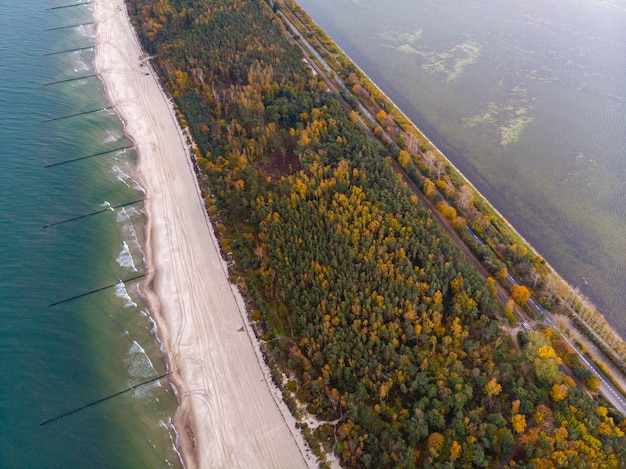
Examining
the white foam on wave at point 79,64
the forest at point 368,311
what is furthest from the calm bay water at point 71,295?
the forest at point 368,311

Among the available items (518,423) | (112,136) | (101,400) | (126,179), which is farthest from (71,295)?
(518,423)

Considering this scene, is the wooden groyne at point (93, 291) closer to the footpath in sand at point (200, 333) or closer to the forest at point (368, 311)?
the footpath in sand at point (200, 333)

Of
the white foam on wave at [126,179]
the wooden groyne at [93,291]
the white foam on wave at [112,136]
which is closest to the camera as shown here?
the wooden groyne at [93,291]

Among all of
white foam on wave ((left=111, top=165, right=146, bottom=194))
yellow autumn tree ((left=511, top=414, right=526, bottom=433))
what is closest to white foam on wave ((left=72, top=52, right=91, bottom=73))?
white foam on wave ((left=111, top=165, right=146, bottom=194))

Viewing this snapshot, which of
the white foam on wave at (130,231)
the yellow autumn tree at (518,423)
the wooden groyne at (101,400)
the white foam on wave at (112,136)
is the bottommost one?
the wooden groyne at (101,400)

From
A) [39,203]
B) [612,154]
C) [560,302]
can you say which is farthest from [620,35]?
[39,203]
